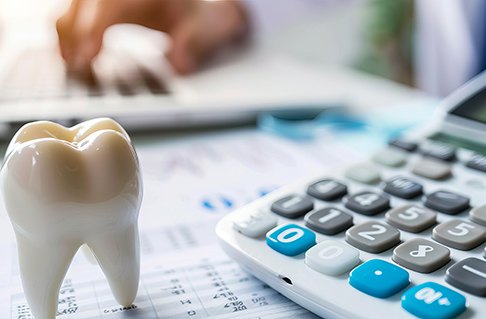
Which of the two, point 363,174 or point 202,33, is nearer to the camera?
point 363,174

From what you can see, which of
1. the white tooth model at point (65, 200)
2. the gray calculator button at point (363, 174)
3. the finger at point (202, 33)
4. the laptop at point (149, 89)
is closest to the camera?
the white tooth model at point (65, 200)

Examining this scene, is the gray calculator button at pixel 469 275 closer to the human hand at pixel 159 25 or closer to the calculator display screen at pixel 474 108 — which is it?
the calculator display screen at pixel 474 108

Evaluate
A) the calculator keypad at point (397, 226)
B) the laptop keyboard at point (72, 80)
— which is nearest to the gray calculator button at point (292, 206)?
the calculator keypad at point (397, 226)

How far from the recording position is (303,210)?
0.98ft

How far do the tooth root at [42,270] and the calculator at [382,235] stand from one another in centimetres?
8

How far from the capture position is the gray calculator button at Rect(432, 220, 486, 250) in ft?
0.87

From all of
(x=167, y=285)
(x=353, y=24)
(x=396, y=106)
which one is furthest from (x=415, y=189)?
(x=353, y=24)

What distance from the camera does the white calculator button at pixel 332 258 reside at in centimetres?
25

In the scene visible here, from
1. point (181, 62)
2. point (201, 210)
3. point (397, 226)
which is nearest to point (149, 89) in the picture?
point (181, 62)

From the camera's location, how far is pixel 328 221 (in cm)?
29

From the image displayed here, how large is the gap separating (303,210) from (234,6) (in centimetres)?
44

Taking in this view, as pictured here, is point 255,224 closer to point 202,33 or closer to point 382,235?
point 382,235

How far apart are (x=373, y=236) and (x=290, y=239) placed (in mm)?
35

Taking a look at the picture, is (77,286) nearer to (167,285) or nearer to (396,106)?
(167,285)
